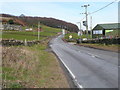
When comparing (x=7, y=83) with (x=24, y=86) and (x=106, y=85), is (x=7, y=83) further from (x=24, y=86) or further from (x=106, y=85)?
(x=106, y=85)

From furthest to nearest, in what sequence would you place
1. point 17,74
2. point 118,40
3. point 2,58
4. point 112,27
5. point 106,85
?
point 112,27
point 118,40
point 2,58
point 17,74
point 106,85

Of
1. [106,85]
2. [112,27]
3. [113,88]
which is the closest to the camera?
[113,88]

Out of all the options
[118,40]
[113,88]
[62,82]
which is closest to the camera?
[113,88]

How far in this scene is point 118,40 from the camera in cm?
4272

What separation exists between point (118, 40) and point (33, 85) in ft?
117

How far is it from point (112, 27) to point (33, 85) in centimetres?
9834

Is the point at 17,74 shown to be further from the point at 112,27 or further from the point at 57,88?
the point at 112,27

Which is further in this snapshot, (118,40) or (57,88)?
(118,40)

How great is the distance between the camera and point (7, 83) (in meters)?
9.23

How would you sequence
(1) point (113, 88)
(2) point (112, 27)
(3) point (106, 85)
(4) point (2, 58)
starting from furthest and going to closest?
1. (2) point (112, 27)
2. (4) point (2, 58)
3. (3) point (106, 85)
4. (1) point (113, 88)

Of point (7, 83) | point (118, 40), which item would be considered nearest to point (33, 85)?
point (7, 83)

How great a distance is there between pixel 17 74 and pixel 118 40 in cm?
3354

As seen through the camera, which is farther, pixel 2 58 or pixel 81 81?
pixel 2 58

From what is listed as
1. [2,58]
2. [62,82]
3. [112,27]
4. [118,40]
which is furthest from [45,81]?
[112,27]
